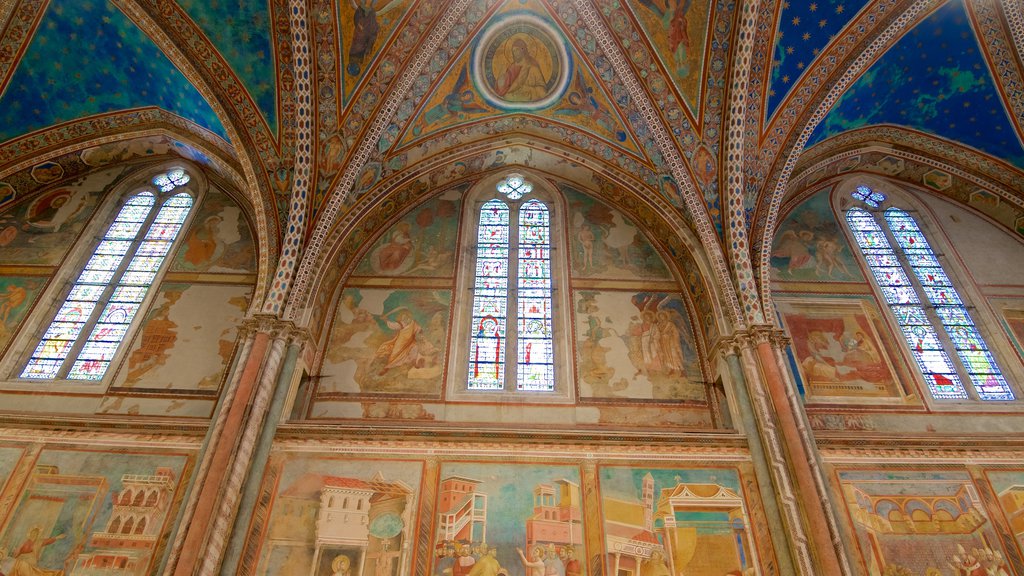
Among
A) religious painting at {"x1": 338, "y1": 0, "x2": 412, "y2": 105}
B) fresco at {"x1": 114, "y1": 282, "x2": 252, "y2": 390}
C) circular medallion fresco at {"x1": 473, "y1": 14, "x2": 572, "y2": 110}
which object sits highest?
circular medallion fresco at {"x1": 473, "y1": 14, "x2": 572, "y2": 110}

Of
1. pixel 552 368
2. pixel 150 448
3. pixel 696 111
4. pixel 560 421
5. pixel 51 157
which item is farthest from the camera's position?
pixel 51 157

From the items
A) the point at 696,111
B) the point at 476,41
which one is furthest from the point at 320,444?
the point at 696,111

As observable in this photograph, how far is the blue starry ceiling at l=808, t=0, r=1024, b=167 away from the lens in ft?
33.5

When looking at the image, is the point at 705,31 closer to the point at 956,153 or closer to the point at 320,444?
the point at 956,153

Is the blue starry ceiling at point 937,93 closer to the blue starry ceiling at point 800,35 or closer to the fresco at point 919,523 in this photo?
the blue starry ceiling at point 800,35

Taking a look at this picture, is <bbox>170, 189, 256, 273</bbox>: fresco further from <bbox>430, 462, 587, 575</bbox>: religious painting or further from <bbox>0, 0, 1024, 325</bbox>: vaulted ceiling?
<bbox>430, 462, 587, 575</bbox>: religious painting

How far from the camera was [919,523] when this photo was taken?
773 cm

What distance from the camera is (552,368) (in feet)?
30.9

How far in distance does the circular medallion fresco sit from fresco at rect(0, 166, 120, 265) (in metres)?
7.06

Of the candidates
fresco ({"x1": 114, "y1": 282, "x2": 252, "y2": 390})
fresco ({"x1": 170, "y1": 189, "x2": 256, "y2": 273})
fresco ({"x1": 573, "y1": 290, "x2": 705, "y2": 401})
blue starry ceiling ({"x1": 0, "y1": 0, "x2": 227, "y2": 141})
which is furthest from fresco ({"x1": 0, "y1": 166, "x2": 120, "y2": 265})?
fresco ({"x1": 573, "y1": 290, "x2": 705, "y2": 401})

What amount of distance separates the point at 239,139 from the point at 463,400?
531cm

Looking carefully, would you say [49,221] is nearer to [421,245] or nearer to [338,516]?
[421,245]

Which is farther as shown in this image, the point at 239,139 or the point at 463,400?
the point at 239,139

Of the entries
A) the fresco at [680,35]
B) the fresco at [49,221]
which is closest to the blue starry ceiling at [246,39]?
the fresco at [49,221]
